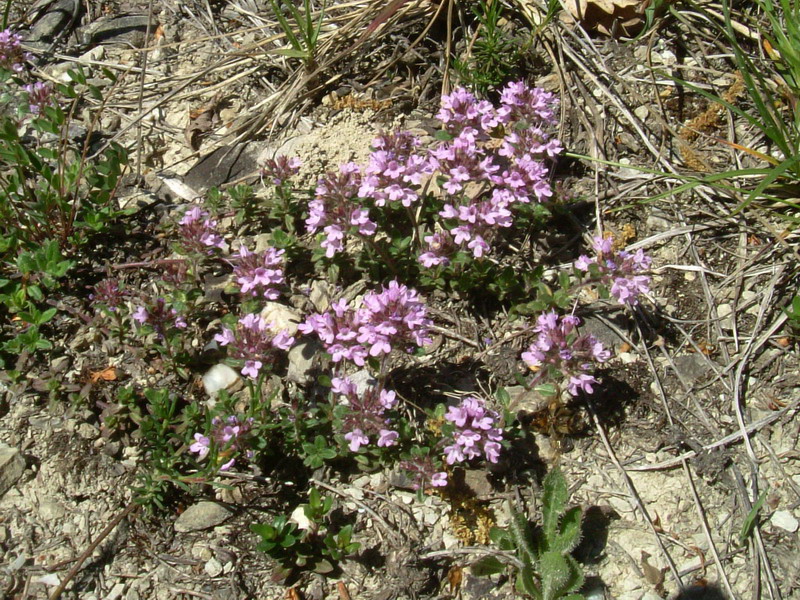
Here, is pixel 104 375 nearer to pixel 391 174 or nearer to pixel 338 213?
pixel 338 213

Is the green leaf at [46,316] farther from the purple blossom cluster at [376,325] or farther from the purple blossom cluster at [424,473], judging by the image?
the purple blossom cluster at [424,473]

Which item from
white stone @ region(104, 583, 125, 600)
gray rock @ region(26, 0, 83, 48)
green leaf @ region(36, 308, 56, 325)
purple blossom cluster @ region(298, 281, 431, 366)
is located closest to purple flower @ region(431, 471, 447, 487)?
purple blossom cluster @ region(298, 281, 431, 366)

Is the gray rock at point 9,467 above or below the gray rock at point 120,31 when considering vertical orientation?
below

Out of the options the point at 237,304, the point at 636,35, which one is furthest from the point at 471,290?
the point at 636,35

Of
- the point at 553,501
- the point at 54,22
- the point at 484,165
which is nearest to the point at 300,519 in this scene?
the point at 553,501

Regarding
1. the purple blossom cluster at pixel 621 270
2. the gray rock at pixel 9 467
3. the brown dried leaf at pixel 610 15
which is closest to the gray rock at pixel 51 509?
the gray rock at pixel 9 467

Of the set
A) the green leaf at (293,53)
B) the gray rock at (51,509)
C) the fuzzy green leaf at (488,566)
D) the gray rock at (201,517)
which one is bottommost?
the fuzzy green leaf at (488,566)

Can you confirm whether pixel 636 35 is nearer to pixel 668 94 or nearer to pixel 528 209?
pixel 668 94
